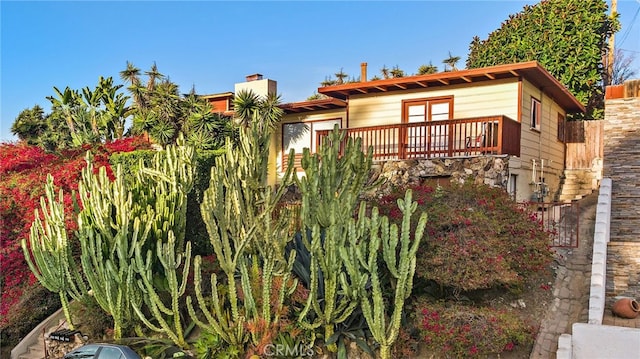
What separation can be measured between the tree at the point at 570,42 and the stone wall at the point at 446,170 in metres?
12.4

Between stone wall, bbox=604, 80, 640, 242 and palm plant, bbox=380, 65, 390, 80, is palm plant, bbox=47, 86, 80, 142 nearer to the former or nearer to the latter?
palm plant, bbox=380, 65, 390, 80

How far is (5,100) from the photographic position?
1086 cm

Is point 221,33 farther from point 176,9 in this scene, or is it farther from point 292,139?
point 292,139

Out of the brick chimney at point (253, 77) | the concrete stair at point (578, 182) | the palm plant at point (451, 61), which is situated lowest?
the concrete stair at point (578, 182)

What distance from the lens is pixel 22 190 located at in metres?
13.0

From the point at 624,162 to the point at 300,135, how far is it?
11.8 metres

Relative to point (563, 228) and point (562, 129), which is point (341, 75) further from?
point (563, 228)

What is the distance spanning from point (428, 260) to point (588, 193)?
1348cm

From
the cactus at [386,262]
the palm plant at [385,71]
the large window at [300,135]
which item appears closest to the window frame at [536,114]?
the large window at [300,135]

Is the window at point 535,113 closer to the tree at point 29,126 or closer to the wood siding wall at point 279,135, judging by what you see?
the wood siding wall at point 279,135

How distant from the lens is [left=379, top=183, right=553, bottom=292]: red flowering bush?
23.2ft

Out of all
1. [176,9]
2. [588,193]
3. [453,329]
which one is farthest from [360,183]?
[588,193]

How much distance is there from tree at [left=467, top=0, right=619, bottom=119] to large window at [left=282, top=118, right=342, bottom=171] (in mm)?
11634

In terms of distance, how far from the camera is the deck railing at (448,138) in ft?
40.3
